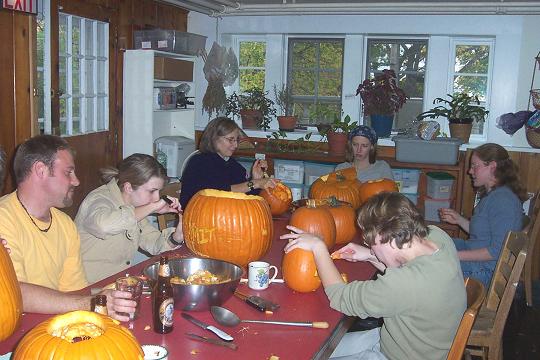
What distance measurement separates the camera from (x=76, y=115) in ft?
15.3

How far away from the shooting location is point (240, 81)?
6.17 meters

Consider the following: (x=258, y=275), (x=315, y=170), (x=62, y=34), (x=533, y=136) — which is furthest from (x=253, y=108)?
(x=258, y=275)

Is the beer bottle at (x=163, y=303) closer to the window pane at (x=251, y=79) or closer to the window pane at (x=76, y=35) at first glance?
the window pane at (x=76, y=35)

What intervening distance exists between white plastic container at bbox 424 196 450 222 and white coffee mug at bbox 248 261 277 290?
3.28 meters

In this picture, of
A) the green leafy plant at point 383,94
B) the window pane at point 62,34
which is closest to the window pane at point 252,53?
the green leafy plant at point 383,94

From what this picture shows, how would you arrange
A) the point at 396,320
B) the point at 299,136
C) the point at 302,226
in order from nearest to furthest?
the point at 396,320 < the point at 302,226 < the point at 299,136

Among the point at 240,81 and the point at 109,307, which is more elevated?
the point at 240,81

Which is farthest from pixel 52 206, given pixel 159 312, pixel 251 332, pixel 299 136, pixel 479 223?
pixel 299 136

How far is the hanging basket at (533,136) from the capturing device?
4977 mm

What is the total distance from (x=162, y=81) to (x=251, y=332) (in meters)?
4.06

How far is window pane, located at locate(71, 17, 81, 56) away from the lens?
14.8ft

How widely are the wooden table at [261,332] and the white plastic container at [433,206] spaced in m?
3.18

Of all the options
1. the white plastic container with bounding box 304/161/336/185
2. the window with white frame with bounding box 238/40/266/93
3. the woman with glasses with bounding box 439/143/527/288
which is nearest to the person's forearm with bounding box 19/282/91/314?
the woman with glasses with bounding box 439/143/527/288

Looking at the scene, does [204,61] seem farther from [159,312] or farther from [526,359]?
[159,312]
